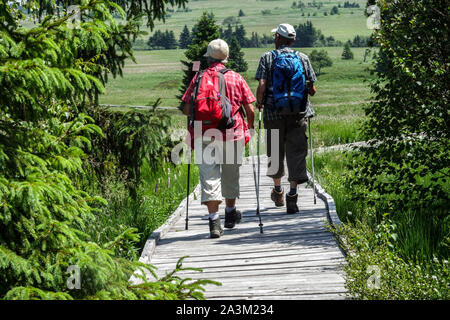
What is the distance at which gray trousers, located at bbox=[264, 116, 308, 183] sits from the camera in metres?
6.87

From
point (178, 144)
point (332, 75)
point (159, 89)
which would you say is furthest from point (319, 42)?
point (178, 144)

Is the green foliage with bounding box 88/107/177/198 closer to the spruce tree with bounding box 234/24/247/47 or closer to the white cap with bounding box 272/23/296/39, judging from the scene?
the white cap with bounding box 272/23/296/39

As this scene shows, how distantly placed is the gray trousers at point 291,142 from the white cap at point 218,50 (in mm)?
1211

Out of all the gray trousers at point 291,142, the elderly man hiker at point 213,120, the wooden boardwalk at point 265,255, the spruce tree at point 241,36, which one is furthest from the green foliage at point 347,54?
the elderly man hiker at point 213,120

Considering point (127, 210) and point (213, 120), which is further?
point (127, 210)

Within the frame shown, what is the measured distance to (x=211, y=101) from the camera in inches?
228

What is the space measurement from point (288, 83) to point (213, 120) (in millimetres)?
1146

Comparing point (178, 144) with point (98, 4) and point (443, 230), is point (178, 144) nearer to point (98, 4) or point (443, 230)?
point (443, 230)

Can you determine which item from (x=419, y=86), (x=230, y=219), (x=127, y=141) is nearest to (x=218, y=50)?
(x=127, y=141)

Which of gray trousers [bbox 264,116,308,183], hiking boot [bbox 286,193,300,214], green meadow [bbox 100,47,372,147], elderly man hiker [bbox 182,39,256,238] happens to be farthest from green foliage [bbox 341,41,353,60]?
elderly man hiker [bbox 182,39,256,238]

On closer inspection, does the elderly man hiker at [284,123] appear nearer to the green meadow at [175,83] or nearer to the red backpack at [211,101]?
the red backpack at [211,101]

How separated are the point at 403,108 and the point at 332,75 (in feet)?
328

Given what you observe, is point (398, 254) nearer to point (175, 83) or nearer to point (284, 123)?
point (284, 123)

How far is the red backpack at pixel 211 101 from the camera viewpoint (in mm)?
5797
